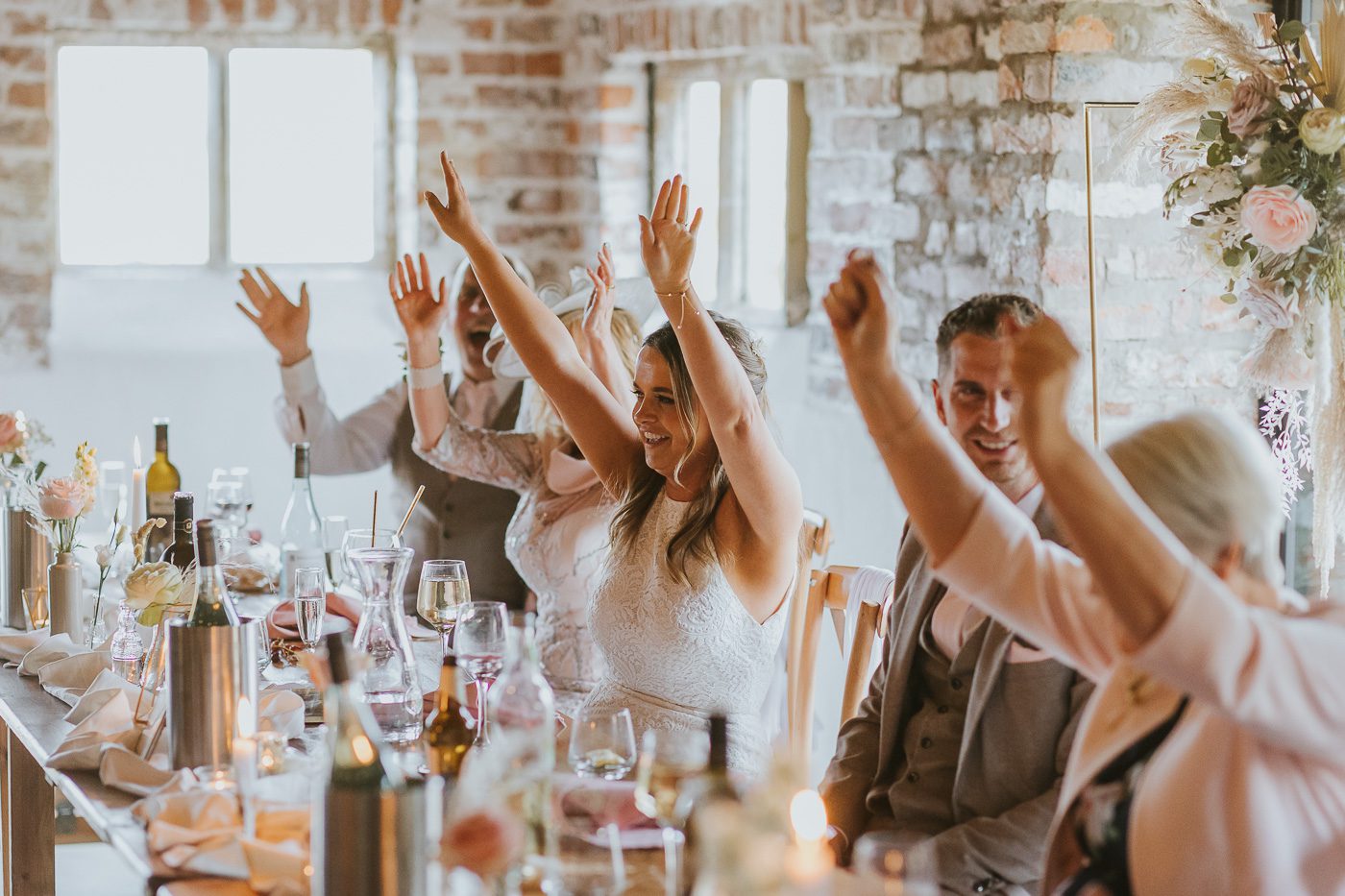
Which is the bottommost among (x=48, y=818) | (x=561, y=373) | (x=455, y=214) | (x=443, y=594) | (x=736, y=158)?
(x=48, y=818)

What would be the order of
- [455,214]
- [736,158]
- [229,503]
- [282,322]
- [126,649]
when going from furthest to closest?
[736,158], [282,322], [229,503], [455,214], [126,649]

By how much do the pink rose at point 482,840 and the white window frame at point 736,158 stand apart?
2991mm

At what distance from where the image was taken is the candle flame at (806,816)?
4.61 ft

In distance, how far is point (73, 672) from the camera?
261cm

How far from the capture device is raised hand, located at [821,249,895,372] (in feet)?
5.46

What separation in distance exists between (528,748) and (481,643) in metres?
0.56

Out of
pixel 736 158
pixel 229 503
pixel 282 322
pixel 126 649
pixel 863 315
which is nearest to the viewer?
pixel 863 315

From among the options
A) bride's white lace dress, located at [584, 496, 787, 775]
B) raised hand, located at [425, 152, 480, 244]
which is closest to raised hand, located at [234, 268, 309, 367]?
raised hand, located at [425, 152, 480, 244]

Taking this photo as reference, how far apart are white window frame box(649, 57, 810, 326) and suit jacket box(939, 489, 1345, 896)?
2673 millimetres

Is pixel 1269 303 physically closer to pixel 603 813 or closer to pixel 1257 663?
pixel 1257 663

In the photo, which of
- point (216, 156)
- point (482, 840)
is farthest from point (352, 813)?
point (216, 156)

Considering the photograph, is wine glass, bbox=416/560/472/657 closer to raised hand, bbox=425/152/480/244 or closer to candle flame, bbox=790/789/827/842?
raised hand, bbox=425/152/480/244

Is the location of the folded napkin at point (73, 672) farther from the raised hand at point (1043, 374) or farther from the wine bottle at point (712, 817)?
the raised hand at point (1043, 374)

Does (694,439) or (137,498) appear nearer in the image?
(694,439)
